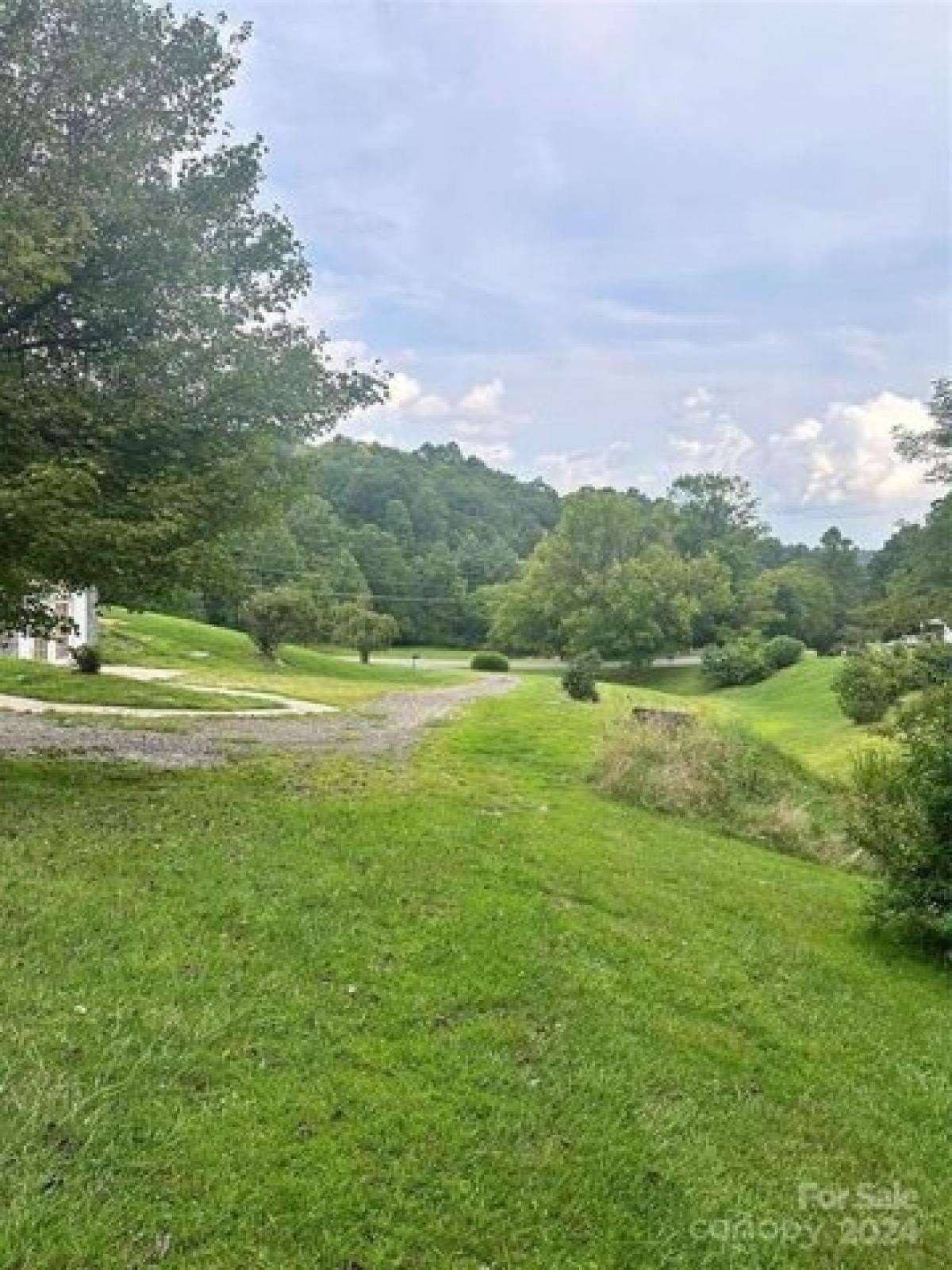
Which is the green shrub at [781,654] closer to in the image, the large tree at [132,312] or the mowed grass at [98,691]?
the mowed grass at [98,691]

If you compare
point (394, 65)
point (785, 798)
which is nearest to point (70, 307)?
point (394, 65)

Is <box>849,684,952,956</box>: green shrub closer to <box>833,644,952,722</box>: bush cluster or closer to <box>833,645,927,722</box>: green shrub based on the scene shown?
<box>833,644,952,722</box>: bush cluster

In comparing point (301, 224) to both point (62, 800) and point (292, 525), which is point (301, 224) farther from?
point (292, 525)

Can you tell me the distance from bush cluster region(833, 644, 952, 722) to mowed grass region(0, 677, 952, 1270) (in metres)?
14.6

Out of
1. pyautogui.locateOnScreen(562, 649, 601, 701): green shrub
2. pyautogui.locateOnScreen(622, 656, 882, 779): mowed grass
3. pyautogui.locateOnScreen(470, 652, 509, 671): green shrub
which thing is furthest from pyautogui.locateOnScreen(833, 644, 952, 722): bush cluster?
pyautogui.locateOnScreen(470, 652, 509, 671): green shrub

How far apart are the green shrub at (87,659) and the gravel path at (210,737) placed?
5.53m

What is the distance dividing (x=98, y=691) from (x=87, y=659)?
282 cm

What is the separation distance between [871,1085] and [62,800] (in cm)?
702

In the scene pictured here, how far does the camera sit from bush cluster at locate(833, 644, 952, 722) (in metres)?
21.7

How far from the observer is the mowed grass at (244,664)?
1049 inches

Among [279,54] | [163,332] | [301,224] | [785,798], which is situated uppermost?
[279,54]

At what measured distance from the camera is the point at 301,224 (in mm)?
10984

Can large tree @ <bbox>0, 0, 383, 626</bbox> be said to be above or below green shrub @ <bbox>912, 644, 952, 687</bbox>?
above

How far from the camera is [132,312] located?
932 cm
